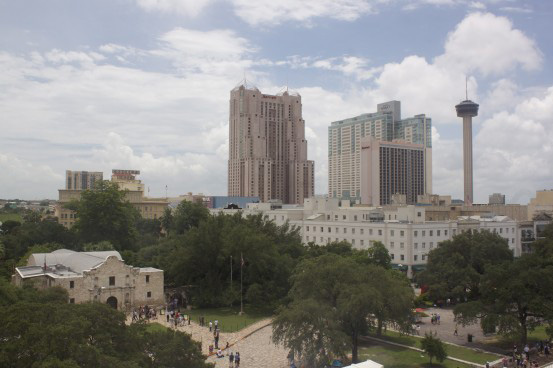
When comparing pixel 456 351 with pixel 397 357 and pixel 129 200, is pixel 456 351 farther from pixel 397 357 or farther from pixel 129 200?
pixel 129 200

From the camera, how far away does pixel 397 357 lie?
3584cm

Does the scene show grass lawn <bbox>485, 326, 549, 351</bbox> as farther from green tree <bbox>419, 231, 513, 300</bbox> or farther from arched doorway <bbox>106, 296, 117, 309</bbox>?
arched doorway <bbox>106, 296, 117, 309</bbox>

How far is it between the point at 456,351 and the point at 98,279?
3313cm

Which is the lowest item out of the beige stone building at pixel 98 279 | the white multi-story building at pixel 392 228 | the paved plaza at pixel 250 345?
the paved plaza at pixel 250 345

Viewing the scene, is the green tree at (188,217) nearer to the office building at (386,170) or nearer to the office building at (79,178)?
the office building at (386,170)

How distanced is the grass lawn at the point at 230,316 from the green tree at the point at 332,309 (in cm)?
838

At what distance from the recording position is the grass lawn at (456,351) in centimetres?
3606

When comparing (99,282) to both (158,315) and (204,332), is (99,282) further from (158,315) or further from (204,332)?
(204,332)

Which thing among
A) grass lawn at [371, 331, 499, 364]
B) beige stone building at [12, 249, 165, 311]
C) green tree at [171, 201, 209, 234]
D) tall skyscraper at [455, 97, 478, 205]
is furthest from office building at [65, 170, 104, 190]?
grass lawn at [371, 331, 499, 364]

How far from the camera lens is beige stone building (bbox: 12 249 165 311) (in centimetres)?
4928

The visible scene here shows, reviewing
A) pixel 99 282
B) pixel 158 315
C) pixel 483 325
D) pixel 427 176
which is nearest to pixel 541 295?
pixel 483 325

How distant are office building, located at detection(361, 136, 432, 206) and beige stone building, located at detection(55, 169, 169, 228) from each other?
74.2 m

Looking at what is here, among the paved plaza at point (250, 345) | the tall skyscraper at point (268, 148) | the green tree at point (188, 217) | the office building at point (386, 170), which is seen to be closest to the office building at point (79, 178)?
the tall skyscraper at point (268, 148)

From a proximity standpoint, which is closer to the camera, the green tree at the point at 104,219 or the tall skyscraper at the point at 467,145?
the green tree at the point at 104,219
